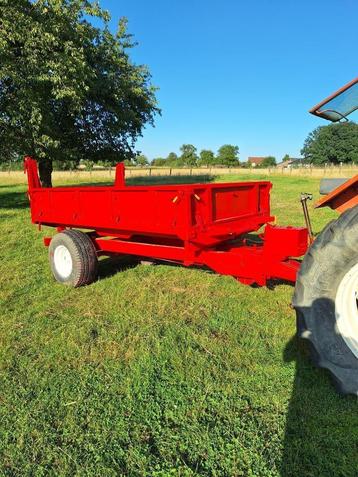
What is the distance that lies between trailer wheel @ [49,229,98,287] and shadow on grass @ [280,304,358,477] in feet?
9.84

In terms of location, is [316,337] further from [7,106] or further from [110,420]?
[7,106]

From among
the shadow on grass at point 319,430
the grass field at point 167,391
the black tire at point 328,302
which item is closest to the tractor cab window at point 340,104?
the black tire at point 328,302

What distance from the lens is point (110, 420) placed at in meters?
2.49

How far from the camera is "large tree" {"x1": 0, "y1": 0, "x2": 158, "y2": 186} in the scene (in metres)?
13.0

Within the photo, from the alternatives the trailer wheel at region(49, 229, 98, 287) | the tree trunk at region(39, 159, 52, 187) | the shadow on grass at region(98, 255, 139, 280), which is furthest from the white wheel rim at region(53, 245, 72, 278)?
the tree trunk at region(39, 159, 52, 187)

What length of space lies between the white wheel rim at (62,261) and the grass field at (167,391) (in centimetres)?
55

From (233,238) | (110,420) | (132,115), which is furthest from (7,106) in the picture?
(110,420)

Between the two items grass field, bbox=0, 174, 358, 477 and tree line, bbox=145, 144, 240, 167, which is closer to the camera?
grass field, bbox=0, 174, 358, 477

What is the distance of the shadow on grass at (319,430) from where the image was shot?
6.78 ft

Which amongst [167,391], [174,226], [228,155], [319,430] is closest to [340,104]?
[174,226]

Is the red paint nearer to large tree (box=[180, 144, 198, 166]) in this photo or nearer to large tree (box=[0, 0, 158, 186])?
large tree (box=[0, 0, 158, 186])

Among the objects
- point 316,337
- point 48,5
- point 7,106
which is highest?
point 48,5

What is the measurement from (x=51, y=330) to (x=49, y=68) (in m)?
12.2

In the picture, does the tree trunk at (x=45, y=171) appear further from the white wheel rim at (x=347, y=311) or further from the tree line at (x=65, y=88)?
the white wheel rim at (x=347, y=311)
